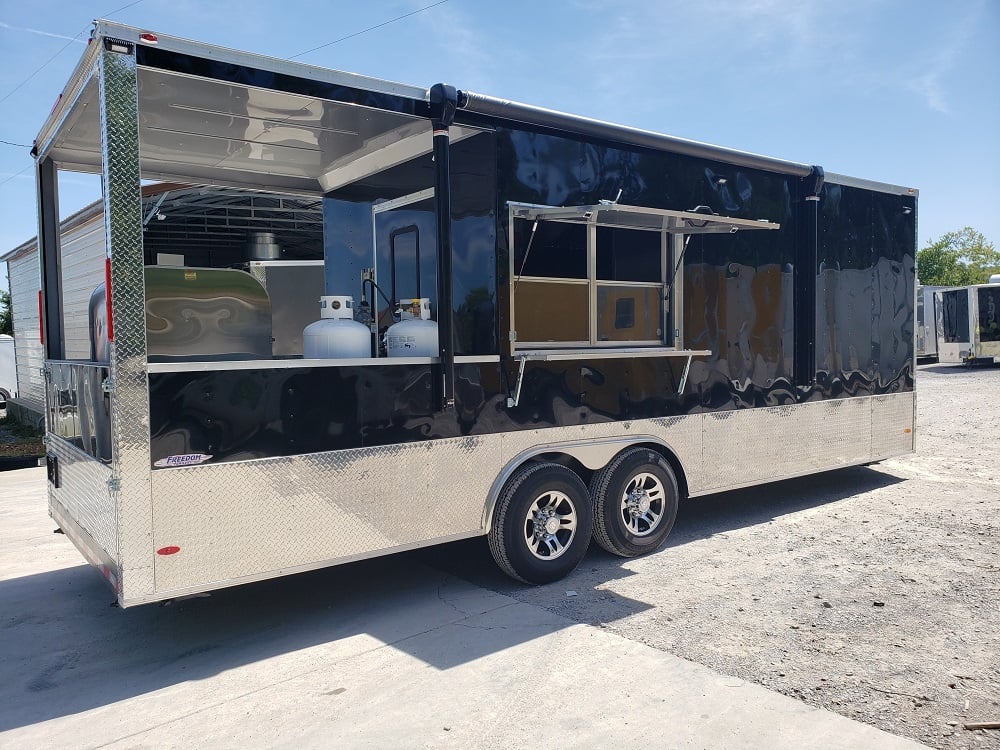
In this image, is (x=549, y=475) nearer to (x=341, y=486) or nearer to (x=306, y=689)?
(x=341, y=486)

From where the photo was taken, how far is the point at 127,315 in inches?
141

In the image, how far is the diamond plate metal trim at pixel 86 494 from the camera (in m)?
3.78

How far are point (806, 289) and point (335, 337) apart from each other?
14.4 ft

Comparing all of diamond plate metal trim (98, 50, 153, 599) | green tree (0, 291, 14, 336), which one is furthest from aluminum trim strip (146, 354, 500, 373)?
green tree (0, 291, 14, 336)

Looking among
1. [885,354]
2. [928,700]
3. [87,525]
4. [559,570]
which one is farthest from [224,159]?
[885,354]

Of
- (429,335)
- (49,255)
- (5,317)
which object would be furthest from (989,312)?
(5,317)

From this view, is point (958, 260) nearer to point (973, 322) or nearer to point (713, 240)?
point (973, 322)

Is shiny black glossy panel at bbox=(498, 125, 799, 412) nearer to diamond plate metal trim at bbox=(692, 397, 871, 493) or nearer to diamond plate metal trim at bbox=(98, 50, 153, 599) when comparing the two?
diamond plate metal trim at bbox=(692, 397, 871, 493)

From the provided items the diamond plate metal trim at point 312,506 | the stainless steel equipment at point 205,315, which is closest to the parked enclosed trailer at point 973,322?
the diamond plate metal trim at point 312,506

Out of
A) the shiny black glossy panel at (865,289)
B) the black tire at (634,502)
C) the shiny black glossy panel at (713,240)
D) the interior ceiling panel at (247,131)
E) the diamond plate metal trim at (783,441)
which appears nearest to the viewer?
the interior ceiling panel at (247,131)

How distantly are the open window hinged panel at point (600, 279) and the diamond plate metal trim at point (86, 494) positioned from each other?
2335 millimetres

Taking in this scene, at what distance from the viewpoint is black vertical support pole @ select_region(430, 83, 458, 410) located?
453 cm

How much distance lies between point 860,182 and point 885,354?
171 cm

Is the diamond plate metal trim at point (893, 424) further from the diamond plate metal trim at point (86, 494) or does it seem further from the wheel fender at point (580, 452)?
the diamond plate metal trim at point (86, 494)
